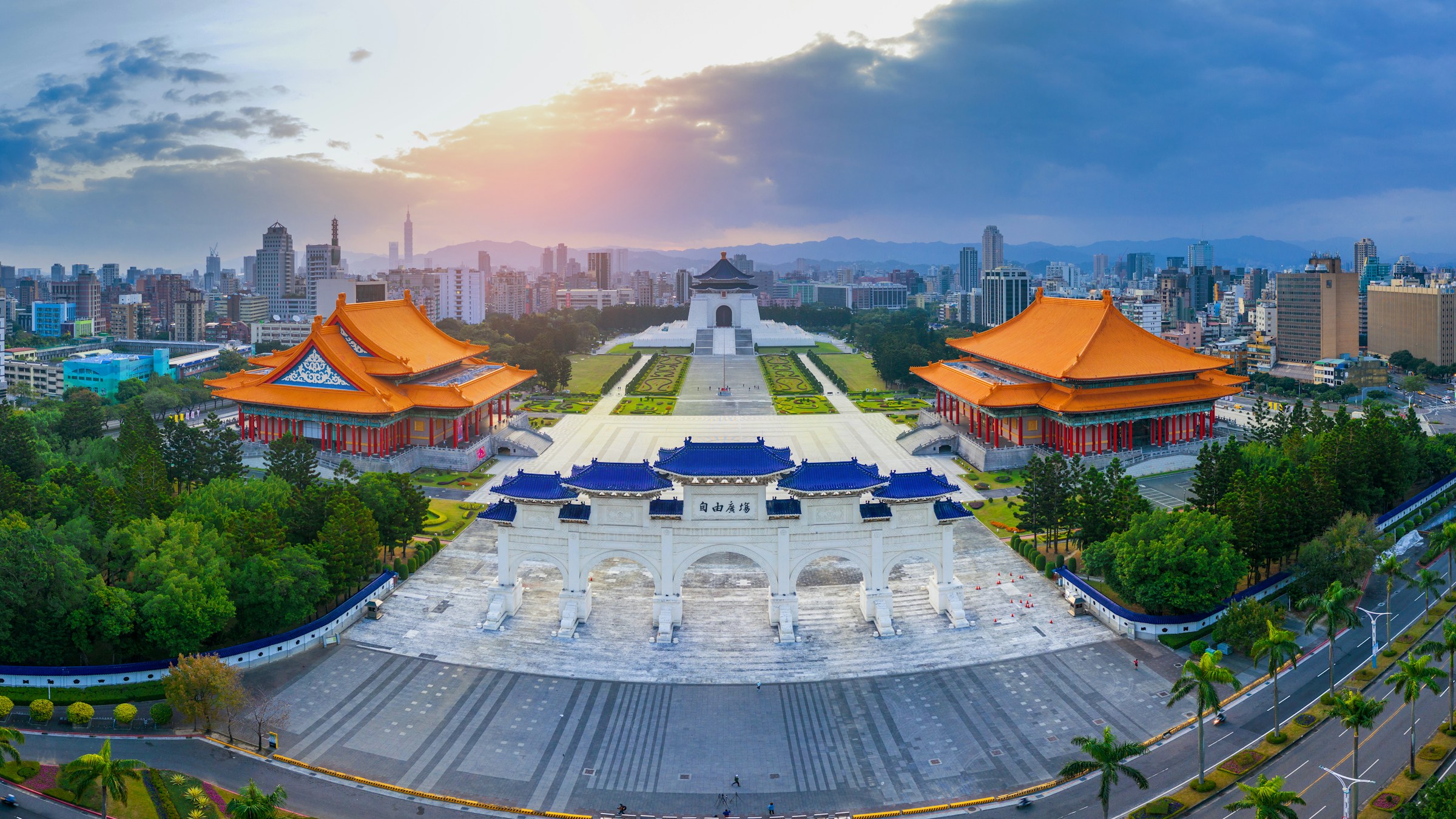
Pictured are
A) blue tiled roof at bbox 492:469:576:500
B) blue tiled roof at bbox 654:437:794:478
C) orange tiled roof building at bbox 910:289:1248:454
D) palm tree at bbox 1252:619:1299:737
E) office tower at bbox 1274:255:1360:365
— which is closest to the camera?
palm tree at bbox 1252:619:1299:737

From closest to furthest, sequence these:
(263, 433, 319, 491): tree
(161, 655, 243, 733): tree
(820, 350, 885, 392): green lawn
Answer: (161, 655, 243, 733): tree → (263, 433, 319, 491): tree → (820, 350, 885, 392): green lawn

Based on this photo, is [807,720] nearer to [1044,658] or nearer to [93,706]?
[1044,658]

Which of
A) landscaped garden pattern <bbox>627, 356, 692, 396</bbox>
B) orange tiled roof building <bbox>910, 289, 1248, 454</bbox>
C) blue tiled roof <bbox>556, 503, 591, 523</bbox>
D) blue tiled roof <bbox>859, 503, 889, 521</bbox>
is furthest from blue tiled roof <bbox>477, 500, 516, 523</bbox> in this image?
landscaped garden pattern <bbox>627, 356, 692, 396</bbox>

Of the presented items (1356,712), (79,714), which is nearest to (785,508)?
(1356,712)

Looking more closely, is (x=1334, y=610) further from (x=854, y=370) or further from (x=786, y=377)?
(x=854, y=370)

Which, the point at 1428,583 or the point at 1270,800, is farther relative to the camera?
the point at 1428,583

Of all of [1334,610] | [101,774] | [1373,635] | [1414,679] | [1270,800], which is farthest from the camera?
[1373,635]

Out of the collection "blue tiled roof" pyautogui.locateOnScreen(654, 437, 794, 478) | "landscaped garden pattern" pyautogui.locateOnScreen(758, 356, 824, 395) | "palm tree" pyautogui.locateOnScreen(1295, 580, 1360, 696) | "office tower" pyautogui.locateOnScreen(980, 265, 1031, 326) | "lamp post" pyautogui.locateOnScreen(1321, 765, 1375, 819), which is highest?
"office tower" pyautogui.locateOnScreen(980, 265, 1031, 326)

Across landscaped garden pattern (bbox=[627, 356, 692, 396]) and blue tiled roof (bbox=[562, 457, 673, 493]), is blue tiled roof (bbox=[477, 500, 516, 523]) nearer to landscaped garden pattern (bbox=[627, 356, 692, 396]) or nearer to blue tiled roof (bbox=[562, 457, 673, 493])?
blue tiled roof (bbox=[562, 457, 673, 493])

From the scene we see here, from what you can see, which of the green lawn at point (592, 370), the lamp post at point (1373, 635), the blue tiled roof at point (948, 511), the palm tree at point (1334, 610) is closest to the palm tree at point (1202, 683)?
the palm tree at point (1334, 610)
